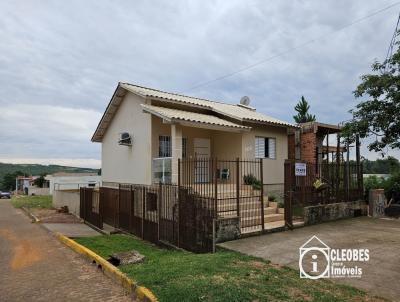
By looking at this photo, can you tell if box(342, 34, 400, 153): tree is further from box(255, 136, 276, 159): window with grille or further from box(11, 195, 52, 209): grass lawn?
box(11, 195, 52, 209): grass lawn

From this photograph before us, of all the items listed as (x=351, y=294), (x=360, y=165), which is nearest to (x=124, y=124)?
(x=360, y=165)

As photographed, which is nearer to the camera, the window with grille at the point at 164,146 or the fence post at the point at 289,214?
the fence post at the point at 289,214

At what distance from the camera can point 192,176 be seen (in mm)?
9781

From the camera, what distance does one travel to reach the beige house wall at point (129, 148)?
1520 cm

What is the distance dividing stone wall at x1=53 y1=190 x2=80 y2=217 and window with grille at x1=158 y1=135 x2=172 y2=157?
7741 millimetres

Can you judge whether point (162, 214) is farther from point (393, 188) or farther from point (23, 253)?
point (393, 188)

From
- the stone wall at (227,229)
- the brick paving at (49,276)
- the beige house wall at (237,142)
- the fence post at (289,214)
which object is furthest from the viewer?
the beige house wall at (237,142)

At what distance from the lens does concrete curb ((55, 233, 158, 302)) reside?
219 inches

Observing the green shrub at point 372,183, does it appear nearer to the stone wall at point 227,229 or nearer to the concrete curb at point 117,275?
the stone wall at point 227,229

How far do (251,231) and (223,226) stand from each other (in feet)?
3.89

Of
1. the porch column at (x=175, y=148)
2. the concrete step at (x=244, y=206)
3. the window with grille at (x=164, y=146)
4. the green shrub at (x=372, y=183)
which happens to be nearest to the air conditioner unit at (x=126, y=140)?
the window with grille at (x=164, y=146)

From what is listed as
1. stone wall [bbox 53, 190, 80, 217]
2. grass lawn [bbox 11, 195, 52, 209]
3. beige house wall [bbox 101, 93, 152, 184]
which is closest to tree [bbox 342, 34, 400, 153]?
beige house wall [bbox 101, 93, 152, 184]

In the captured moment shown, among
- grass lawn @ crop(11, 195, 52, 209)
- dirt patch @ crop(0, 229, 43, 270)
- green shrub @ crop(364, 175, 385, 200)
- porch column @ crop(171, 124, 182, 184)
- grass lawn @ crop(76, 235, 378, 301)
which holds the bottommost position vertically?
grass lawn @ crop(11, 195, 52, 209)

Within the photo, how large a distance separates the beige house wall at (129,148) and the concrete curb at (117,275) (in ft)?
17.7
